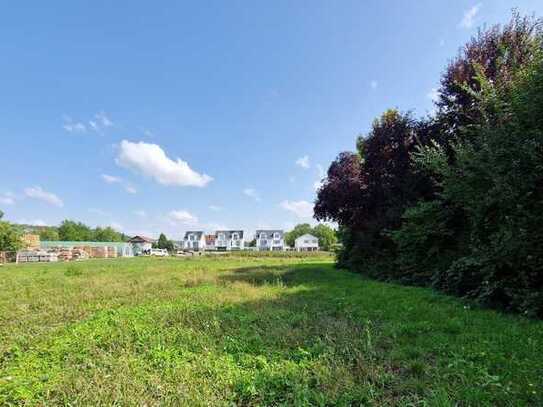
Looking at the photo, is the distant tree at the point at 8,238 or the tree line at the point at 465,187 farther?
the distant tree at the point at 8,238

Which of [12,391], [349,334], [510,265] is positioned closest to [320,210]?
[510,265]

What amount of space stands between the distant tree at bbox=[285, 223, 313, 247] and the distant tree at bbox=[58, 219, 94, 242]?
56.1 m

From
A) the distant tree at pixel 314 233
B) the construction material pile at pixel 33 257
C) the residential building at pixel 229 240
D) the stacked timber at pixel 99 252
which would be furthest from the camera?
the residential building at pixel 229 240

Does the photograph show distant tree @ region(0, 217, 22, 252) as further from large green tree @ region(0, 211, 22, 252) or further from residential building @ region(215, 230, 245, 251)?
residential building @ region(215, 230, 245, 251)

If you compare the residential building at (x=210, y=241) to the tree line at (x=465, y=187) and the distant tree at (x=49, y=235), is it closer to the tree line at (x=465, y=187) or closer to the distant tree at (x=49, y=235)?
the distant tree at (x=49, y=235)

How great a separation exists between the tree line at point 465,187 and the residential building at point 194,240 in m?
77.8

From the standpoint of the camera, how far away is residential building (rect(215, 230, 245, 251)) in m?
88.6

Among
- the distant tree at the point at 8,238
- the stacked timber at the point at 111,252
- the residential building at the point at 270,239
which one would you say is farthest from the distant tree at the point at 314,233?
the distant tree at the point at 8,238

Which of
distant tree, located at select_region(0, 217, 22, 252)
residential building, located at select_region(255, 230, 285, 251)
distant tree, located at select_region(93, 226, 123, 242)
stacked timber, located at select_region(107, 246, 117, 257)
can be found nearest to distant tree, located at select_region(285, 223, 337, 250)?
residential building, located at select_region(255, 230, 285, 251)

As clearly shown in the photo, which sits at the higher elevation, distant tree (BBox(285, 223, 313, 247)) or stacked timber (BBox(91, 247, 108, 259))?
distant tree (BBox(285, 223, 313, 247))

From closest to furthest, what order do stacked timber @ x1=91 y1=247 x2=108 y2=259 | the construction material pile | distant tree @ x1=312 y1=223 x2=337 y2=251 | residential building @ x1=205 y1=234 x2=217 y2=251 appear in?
the construction material pile, stacked timber @ x1=91 y1=247 x2=108 y2=259, distant tree @ x1=312 y1=223 x2=337 y2=251, residential building @ x1=205 y1=234 x2=217 y2=251

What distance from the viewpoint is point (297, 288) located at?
29.5 ft

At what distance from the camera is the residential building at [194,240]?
89469 mm

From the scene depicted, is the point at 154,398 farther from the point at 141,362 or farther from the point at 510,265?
the point at 510,265
